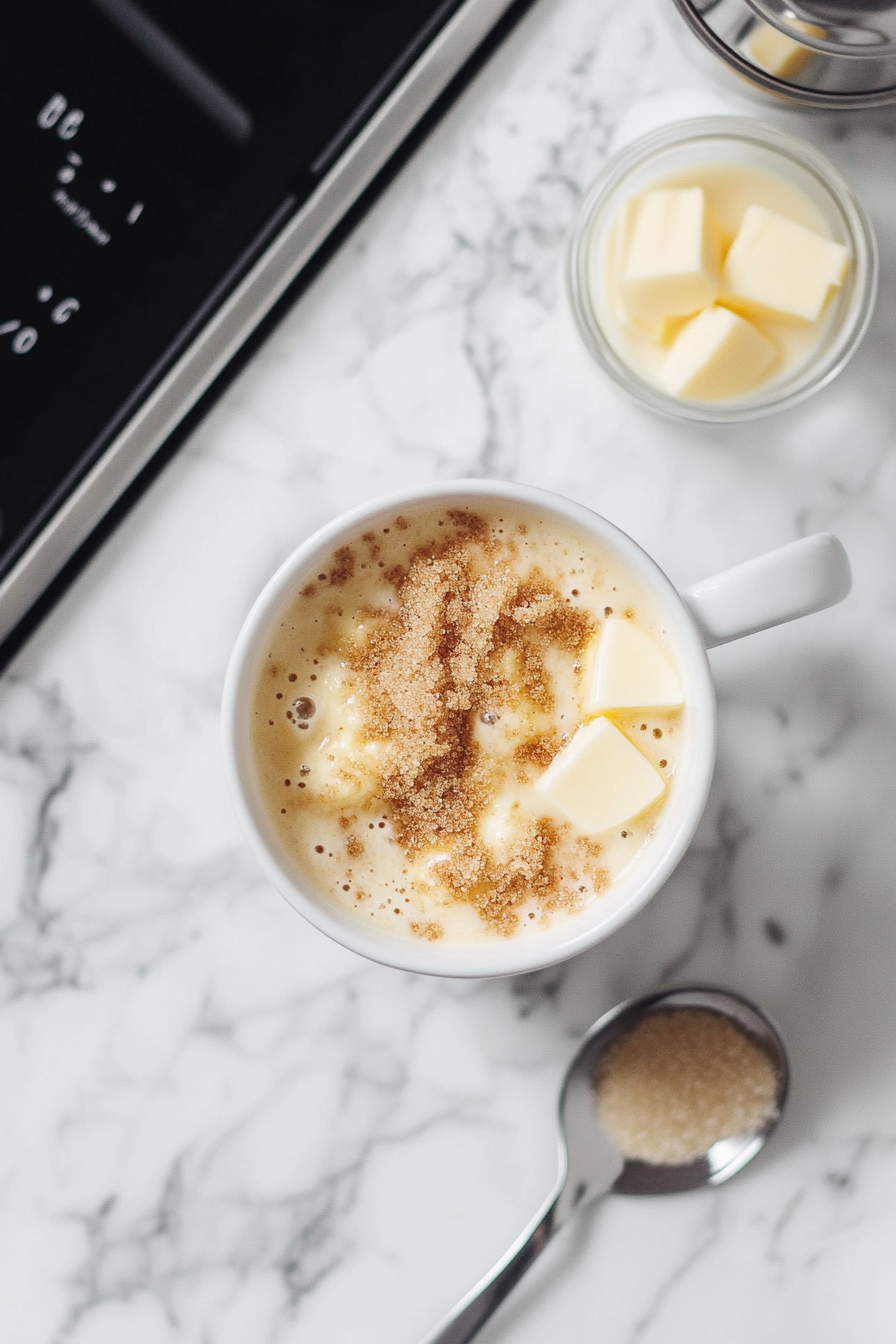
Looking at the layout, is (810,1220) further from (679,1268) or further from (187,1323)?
(187,1323)

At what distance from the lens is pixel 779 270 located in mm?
766

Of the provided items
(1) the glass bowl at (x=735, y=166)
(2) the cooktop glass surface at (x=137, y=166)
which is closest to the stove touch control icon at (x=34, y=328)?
(2) the cooktop glass surface at (x=137, y=166)

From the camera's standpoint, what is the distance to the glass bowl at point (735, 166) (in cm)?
79

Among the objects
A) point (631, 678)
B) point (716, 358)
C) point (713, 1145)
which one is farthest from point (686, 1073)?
point (716, 358)

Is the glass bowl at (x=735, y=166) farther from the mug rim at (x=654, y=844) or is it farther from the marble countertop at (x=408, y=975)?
the mug rim at (x=654, y=844)

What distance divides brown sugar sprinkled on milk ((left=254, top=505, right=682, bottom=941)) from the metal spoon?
0.18 meters

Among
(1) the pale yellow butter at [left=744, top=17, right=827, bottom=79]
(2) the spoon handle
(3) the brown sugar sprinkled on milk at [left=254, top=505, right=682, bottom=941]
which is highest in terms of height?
(1) the pale yellow butter at [left=744, top=17, right=827, bottom=79]

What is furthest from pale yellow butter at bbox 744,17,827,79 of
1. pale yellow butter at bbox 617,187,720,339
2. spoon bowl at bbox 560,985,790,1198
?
spoon bowl at bbox 560,985,790,1198

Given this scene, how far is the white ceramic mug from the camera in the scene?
2.18ft

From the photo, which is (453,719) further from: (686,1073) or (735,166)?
(735,166)

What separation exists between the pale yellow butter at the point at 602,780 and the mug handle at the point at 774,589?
0.09 m

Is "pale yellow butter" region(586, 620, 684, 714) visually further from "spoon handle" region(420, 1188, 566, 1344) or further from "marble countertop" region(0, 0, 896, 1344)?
"spoon handle" region(420, 1188, 566, 1344)

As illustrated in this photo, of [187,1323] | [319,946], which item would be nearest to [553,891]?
[319,946]

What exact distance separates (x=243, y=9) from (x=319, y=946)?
0.64 m
